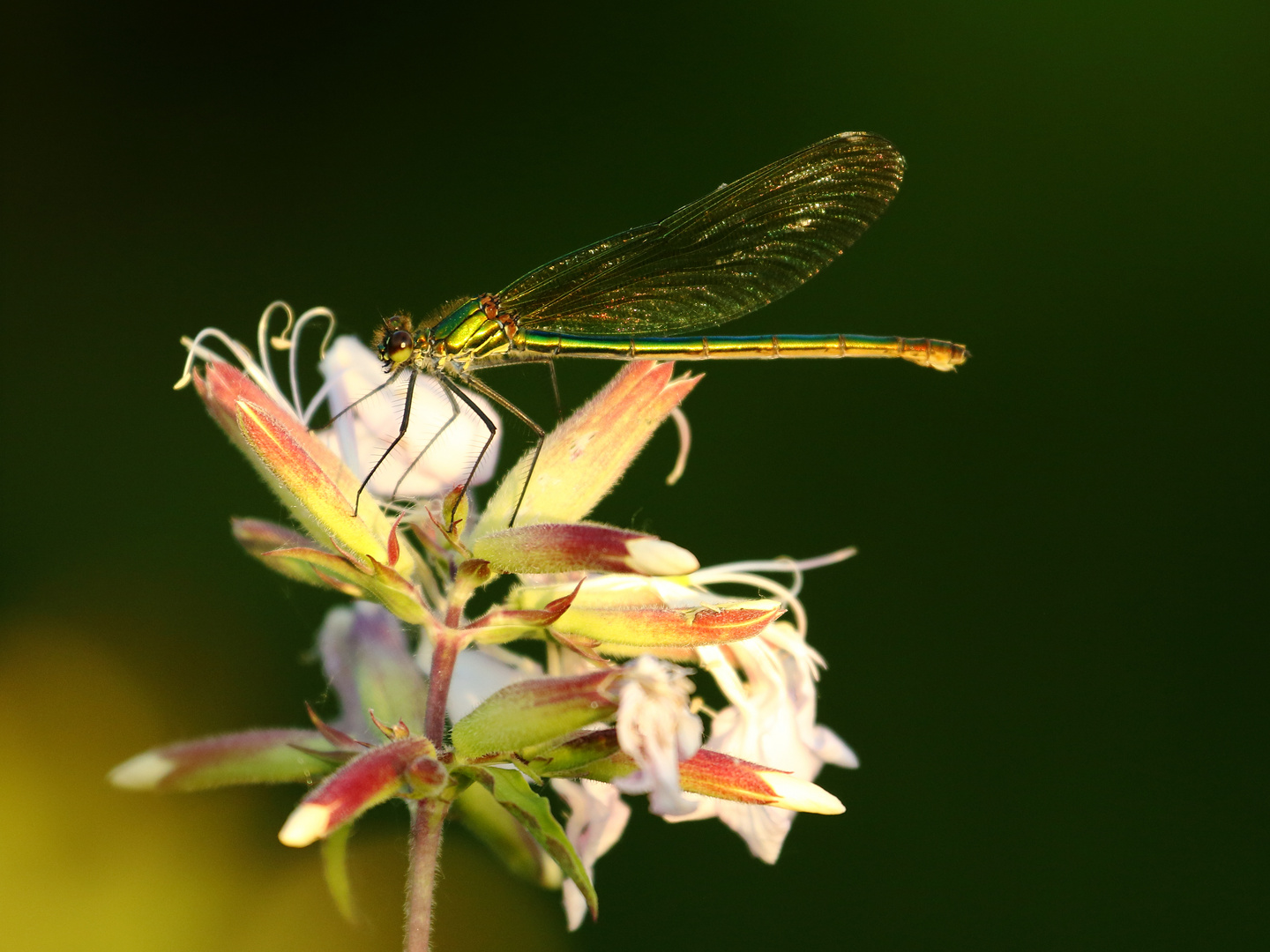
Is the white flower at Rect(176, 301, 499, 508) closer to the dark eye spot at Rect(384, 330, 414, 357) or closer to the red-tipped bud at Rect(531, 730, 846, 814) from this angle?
the dark eye spot at Rect(384, 330, 414, 357)

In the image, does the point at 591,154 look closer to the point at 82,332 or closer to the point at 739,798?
the point at 82,332

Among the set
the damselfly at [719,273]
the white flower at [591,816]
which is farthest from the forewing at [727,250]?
the white flower at [591,816]

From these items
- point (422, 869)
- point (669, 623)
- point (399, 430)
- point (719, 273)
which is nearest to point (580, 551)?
point (669, 623)

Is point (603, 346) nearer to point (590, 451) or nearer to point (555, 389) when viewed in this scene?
point (555, 389)

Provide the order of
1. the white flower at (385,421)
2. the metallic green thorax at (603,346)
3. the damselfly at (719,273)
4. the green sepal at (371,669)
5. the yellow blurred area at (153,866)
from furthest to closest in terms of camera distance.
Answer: the yellow blurred area at (153,866)
the damselfly at (719,273)
the metallic green thorax at (603,346)
the white flower at (385,421)
the green sepal at (371,669)

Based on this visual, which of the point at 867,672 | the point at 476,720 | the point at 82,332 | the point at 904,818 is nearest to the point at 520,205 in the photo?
the point at 82,332

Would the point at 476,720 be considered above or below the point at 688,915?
above

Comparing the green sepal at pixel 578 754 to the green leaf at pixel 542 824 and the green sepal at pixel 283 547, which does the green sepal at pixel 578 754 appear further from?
the green sepal at pixel 283 547

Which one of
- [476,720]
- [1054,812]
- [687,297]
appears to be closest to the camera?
[476,720]
